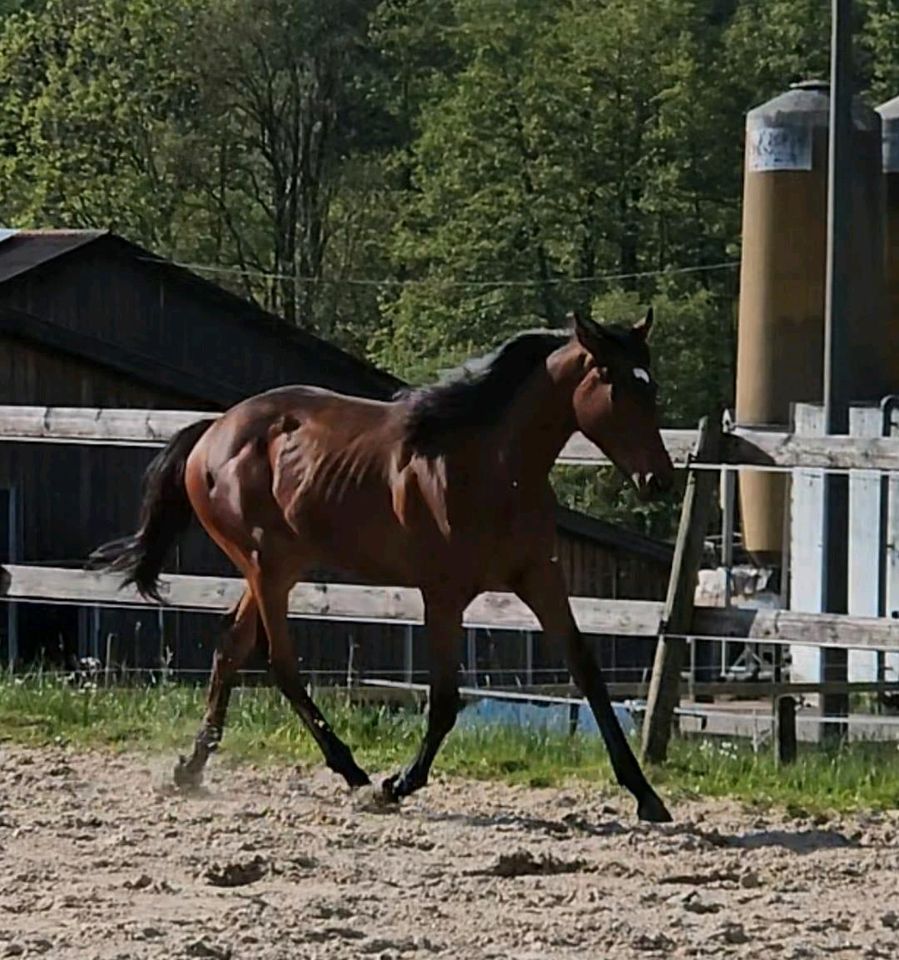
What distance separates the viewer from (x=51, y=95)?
44.3 metres

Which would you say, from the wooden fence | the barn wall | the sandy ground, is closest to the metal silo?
the barn wall

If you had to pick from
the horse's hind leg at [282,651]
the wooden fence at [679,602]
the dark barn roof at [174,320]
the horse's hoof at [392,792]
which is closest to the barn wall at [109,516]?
the dark barn roof at [174,320]

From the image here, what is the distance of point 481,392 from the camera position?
8.34 m

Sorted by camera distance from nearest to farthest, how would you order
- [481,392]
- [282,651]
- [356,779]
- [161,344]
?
1. [481,392]
2. [356,779]
3. [282,651]
4. [161,344]

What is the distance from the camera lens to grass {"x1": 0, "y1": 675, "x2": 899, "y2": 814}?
28.7ft

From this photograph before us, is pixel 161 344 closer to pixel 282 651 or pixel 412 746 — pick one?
pixel 412 746

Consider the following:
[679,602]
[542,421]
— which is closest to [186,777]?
[542,421]

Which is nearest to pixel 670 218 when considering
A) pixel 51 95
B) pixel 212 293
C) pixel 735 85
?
pixel 735 85

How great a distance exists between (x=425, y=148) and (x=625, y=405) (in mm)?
36258

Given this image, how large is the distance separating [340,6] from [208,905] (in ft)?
133

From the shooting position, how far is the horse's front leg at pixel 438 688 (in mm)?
8203

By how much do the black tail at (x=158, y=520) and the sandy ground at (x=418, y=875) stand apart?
103cm

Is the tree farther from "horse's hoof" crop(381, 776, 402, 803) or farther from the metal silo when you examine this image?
"horse's hoof" crop(381, 776, 402, 803)

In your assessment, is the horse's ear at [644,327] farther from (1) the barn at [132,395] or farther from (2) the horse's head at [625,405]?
(1) the barn at [132,395]
